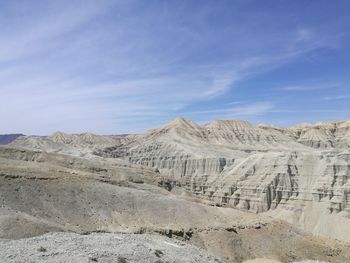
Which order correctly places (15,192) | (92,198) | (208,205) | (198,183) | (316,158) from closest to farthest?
(15,192), (92,198), (208,205), (316,158), (198,183)

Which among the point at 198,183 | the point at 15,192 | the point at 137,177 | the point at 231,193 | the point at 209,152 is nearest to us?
the point at 15,192

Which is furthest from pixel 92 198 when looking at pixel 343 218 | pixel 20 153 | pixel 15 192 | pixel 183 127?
pixel 183 127

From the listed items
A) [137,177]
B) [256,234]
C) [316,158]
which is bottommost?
[256,234]

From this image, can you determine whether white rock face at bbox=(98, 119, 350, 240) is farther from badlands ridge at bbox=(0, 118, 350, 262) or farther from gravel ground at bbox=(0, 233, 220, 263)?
gravel ground at bbox=(0, 233, 220, 263)

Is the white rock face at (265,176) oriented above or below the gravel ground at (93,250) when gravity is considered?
above

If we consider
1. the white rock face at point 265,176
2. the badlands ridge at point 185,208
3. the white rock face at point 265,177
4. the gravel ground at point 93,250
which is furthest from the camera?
the white rock face at point 265,176

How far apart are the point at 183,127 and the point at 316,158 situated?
8368cm

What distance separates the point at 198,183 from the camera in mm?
116125

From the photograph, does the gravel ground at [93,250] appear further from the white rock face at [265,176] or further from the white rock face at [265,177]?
the white rock face at [265,176]

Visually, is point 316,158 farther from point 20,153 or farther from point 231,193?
point 20,153

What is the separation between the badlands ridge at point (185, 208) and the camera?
3303cm

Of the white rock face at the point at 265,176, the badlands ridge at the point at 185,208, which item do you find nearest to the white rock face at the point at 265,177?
the white rock face at the point at 265,176

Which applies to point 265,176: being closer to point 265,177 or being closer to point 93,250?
point 265,177

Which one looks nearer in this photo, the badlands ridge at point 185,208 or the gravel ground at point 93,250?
the gravel ground at point 93,250
